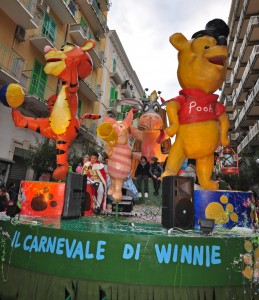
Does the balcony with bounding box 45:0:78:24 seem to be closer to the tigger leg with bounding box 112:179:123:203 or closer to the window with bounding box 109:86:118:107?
the window with bounding box 109:86:118:107

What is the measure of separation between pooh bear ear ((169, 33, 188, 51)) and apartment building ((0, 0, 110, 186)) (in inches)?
279

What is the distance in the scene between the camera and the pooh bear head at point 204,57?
3977 millimetres

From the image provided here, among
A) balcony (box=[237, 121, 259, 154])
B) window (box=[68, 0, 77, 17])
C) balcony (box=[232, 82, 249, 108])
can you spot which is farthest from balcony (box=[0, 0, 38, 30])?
balcony (box=[232, 82, 249, 108])

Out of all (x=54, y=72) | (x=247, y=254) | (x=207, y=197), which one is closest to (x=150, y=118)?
(x=54, y=72)

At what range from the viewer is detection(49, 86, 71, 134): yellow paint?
5.00 meters

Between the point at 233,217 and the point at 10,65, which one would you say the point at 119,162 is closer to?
the point at 233,217

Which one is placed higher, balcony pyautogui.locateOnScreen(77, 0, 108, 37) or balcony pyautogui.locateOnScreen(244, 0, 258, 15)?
balcony pyautogui.locateOnScreen(244, 0, 258, 15)

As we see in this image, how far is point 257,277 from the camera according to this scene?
A: 2709 millimetres

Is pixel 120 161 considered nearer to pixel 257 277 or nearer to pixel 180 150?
pixel 180 150

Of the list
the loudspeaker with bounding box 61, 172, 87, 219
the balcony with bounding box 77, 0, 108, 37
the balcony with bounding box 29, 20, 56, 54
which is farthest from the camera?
the balcony with bounding box 77, 0, 108, 37

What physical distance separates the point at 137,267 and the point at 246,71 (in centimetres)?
2119

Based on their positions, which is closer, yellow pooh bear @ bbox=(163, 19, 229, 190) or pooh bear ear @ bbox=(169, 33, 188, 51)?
yellow pooh bear @ bbox=(163, 19, 229, 190)

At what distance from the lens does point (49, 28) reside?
12.9 meters

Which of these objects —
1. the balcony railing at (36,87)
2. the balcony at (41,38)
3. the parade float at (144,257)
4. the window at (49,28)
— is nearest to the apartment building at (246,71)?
the window at (49,28)
